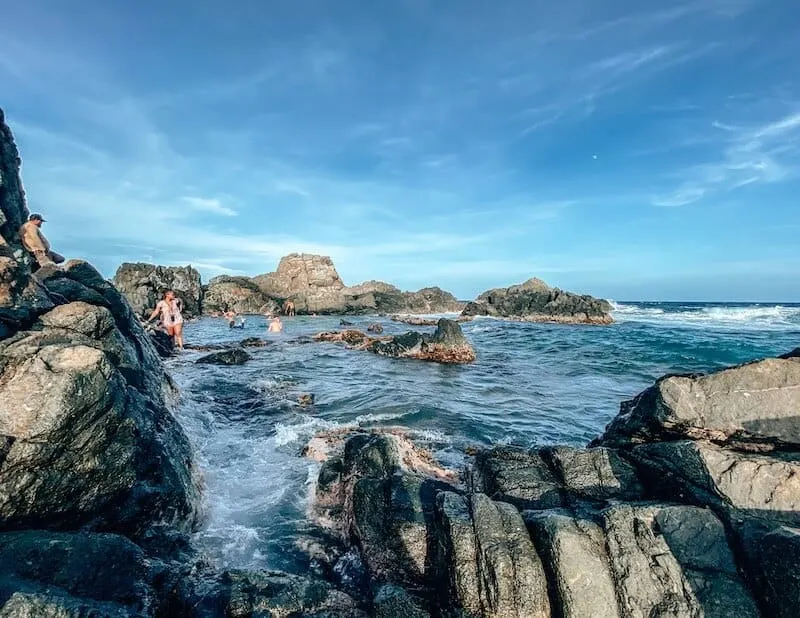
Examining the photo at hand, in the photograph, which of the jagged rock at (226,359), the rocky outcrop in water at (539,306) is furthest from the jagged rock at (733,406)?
the rocky outcrop in water at (539,306)

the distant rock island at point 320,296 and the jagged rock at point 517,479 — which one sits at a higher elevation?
the distant rock island at point 320,296

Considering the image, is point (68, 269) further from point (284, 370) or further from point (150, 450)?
point (284, 370)

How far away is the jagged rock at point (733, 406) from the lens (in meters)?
6.42

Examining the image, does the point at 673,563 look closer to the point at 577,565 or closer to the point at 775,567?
the point at 775,567

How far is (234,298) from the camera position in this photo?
83.0 meters

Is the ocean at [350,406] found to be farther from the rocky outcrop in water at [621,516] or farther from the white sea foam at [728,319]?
the white sea foam at [728,319]

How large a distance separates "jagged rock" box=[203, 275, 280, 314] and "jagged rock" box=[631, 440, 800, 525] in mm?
78649

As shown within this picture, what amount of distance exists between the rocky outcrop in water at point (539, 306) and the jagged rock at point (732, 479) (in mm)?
53801

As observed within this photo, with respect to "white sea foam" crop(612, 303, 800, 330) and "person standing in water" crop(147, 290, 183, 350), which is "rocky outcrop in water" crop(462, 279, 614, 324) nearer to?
"white sea foam" crop(612, 303, 800, 330)

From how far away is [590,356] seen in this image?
1073 inches

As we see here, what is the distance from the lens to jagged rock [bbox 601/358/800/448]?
6.42 metres

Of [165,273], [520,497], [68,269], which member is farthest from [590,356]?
[165,273]

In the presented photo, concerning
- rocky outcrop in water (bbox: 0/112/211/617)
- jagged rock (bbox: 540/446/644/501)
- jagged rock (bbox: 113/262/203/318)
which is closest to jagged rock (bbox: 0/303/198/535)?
rocky outcrop in water (bbox: 0/112/211/617)

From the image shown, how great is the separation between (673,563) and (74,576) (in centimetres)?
625
